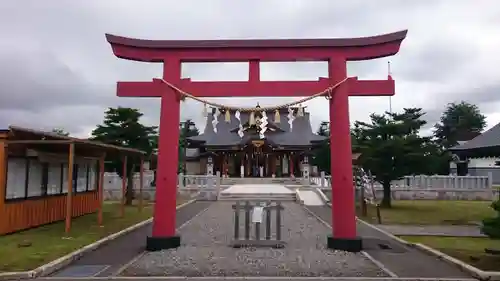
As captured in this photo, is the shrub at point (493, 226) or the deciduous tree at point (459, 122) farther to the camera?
the deciduous tree at point (459, 122)

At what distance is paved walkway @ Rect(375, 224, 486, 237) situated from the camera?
43.0 feet

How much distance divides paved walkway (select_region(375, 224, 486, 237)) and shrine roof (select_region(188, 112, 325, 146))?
91.3 ft

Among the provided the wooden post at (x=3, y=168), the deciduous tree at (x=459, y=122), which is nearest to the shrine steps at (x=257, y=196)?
the wooden post at (x=3, y=168)

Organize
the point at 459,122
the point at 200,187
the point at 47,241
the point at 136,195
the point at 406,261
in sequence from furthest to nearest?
the point at 459,122, the point at 200,187, the point at 136,195, the point at 47,241, the point at 406,261

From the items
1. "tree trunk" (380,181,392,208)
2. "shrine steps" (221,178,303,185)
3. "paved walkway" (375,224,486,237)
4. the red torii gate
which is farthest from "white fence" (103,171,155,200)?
the red torii gate

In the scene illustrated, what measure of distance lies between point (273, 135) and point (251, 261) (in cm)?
3689

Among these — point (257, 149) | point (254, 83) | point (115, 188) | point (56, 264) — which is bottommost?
point (56, 264)

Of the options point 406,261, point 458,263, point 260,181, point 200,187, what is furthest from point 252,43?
point 260,181

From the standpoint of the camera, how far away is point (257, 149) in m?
42.8

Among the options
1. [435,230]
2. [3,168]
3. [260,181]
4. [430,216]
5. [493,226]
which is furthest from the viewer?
[260,181]

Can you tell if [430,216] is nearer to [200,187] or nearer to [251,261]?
[251,261]

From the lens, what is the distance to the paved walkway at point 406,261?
7.94 m

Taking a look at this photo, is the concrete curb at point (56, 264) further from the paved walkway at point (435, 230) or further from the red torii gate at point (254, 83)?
the paved walkway at point (435, 230)

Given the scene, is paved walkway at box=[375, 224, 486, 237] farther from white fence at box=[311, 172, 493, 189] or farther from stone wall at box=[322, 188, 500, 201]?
white fence at box=[311, 172, 493, 189]
